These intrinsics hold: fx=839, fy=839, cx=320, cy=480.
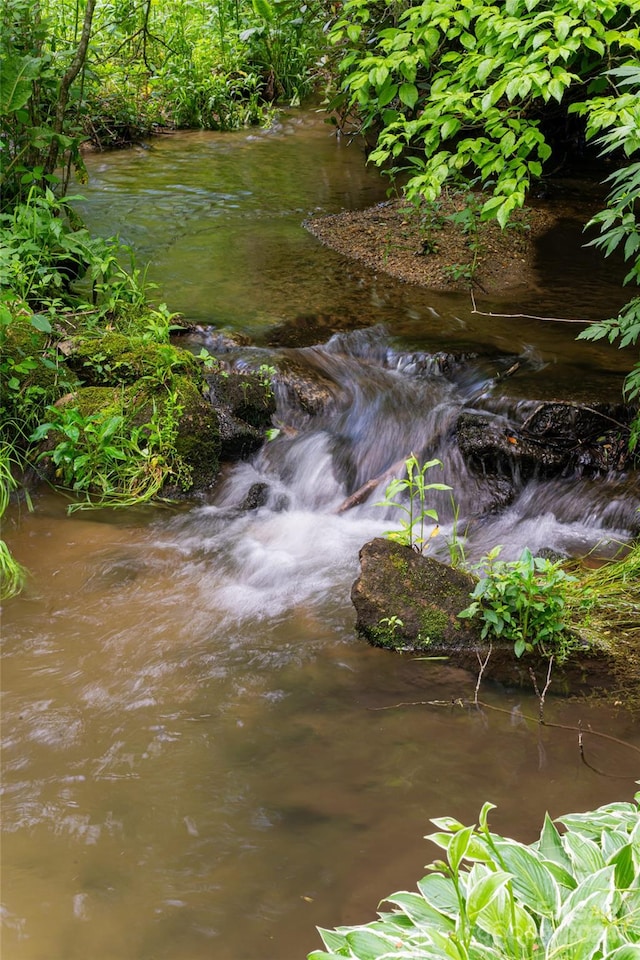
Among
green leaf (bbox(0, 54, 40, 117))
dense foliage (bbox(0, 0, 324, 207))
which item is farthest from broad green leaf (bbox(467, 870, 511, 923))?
dense foliage (bbox(0, 0, 324, 207))

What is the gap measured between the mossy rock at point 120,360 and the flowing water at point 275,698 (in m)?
0.76

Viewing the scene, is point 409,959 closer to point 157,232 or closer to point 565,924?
point 565,924

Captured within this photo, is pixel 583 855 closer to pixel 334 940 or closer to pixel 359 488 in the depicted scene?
pixel 334 940

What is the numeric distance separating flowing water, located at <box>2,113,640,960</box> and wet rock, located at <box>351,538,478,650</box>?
0.13 meters

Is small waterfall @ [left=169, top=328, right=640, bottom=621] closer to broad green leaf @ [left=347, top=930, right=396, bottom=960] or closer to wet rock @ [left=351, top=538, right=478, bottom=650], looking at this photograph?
wet rock @ [left=351, top=538, right=478, bottom=650]

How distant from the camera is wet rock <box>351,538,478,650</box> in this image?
3.71m

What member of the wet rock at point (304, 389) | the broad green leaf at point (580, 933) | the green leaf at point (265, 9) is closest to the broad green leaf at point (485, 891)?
the broad green leaf at point (580, 933)

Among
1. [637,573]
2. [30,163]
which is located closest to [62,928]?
[637,573]

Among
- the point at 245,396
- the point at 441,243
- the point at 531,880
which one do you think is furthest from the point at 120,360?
the point at 531,880

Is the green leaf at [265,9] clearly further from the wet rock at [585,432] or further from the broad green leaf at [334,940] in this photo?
the broad green leaf at [334,940]

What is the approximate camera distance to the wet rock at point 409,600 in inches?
146

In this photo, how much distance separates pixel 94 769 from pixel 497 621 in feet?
5.69

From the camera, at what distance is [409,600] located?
3795 mm

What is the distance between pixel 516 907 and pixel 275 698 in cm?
215
